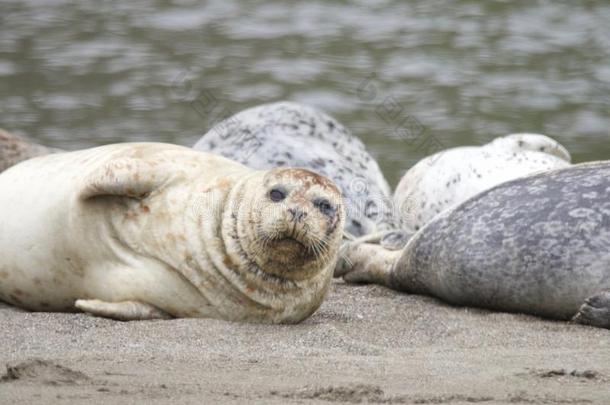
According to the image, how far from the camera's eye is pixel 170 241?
431cm

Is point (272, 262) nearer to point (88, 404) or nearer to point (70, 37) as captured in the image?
point (88, 404)

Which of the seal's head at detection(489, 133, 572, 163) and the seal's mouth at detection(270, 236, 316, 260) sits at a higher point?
the seal's mouth at detection(270, 236, 316, 260)

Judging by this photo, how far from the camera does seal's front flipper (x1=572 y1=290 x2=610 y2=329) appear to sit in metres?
4.32

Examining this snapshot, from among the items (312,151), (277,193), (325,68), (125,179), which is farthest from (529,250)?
(325,68)

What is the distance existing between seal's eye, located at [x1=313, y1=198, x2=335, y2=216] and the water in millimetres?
4604

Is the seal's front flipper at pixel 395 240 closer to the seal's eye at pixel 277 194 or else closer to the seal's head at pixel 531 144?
the seal's head at pixel 531 144

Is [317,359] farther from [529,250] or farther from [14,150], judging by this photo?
[14,150]

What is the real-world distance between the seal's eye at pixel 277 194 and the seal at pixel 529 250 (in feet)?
3.40

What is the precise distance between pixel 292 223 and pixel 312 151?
8.21 feet

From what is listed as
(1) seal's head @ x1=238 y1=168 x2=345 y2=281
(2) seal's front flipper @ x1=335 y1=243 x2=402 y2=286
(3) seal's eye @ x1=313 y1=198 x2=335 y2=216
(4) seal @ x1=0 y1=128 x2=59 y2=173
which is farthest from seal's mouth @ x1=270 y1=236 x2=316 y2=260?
(4) seal @ x1=0 y1=128 x2=59 y2=173

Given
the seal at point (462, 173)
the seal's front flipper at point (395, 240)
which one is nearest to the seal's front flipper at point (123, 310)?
the seal's front flipper at point (395, 240)

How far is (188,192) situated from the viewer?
4.38 m

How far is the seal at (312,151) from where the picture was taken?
636cm

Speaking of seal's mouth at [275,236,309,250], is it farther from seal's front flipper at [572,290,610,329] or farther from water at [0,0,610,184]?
water at [0,0,610,184]
